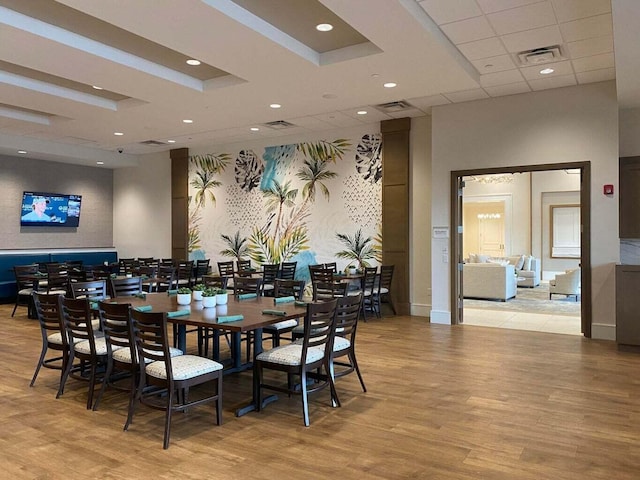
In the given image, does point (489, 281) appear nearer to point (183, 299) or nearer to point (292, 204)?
point (292, 204)

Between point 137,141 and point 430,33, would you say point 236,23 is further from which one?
point 137,141

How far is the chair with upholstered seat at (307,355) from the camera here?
148 inches

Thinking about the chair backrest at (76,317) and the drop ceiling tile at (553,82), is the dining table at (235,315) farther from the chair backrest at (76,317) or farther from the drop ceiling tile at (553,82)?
the drop ceiling tile at (553,82)

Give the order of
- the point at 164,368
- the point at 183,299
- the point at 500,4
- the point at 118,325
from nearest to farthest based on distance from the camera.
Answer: the point at 164,368, the point at 118,325, the point at 500,4, the point at 183,299

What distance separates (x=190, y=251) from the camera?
37.8 feet

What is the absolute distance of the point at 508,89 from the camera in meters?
7.05

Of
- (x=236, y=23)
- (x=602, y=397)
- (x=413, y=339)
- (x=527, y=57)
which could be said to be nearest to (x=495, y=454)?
(x=602, y=397)

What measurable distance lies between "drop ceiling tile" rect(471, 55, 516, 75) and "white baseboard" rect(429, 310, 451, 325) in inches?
138

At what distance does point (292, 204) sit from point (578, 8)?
249 inches

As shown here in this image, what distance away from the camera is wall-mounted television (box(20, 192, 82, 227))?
11219mm

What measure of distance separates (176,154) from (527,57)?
801 cm

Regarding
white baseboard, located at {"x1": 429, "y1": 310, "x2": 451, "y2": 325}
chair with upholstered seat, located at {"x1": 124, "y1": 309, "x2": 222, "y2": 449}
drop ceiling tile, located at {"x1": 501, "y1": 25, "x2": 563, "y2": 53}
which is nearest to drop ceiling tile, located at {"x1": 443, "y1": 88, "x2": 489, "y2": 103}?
drop ceiling tile, located at {"x1": 501, "y1": 25, "x2": 563, "y2": 53}

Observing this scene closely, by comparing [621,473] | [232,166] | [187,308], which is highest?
[232,166]

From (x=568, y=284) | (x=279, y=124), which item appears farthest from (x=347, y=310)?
(x=568, y=284)
